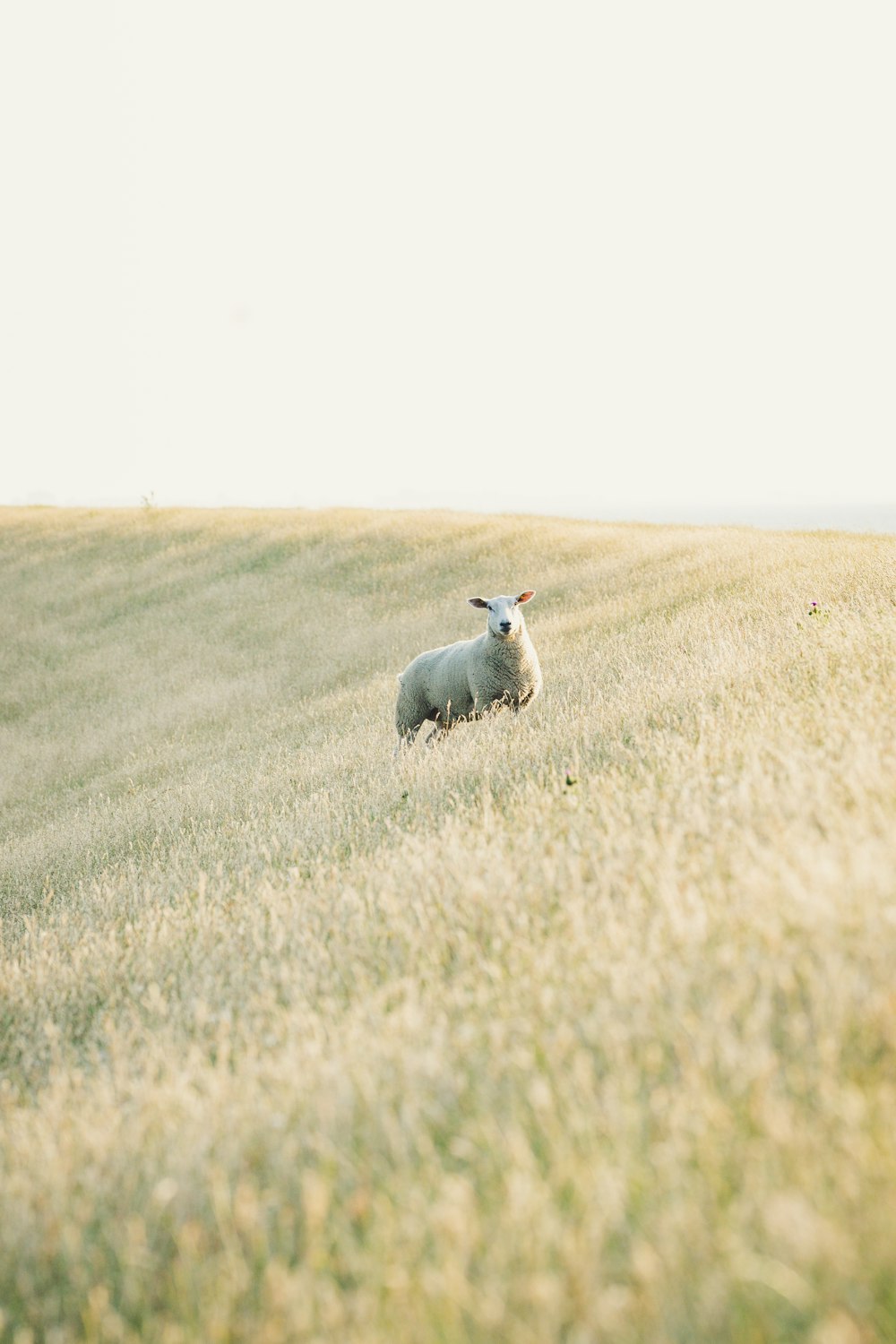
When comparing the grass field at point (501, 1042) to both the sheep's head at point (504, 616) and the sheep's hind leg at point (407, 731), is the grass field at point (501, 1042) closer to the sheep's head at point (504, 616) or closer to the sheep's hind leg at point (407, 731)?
the sheep's head at point (504, 616)

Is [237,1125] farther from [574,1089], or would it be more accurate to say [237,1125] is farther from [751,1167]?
[751,1167]

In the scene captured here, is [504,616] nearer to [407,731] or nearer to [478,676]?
[478,676]

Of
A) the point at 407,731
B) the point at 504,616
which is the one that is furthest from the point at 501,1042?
the point at 407,731

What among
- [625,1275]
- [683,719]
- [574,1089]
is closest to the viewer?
[625,1275]

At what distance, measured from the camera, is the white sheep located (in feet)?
29.3

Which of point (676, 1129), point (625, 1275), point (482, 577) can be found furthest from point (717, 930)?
point (482, 577)

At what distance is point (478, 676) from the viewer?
9234 mm

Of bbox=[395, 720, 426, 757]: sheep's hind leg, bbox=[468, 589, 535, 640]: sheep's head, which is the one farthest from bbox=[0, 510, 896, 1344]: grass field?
bbox=[395, 720, 426, 757]: sheep's hind leg

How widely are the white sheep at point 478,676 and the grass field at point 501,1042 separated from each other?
0.71m

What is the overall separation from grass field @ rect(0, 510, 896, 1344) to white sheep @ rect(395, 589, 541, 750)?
71 centimetres

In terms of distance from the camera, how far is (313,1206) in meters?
2.05

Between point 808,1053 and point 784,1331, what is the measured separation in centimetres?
70

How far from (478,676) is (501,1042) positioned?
6570mm

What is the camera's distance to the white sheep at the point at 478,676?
8.92m
